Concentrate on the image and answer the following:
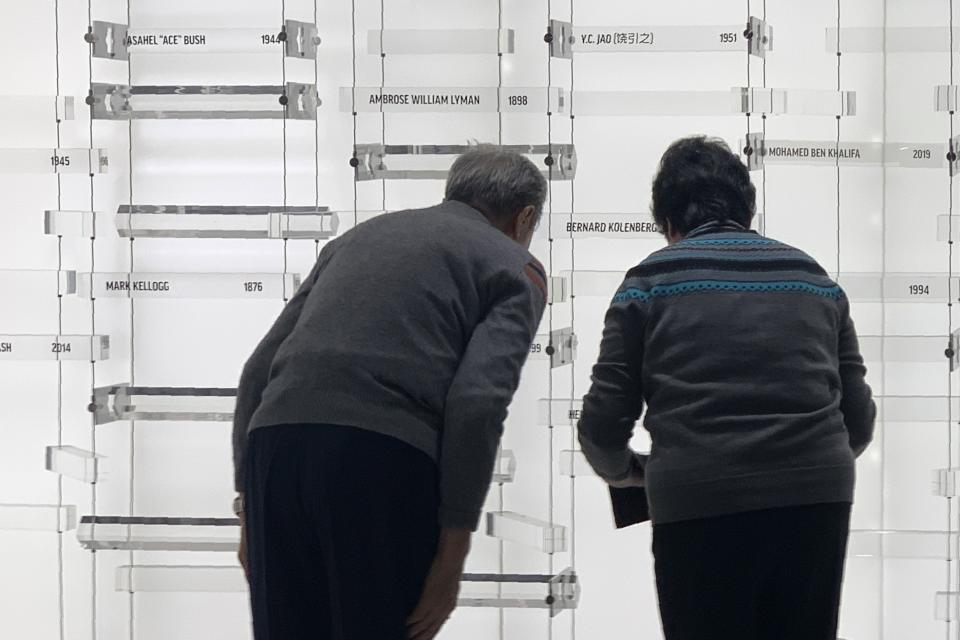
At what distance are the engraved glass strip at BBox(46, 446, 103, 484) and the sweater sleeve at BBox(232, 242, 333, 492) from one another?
4.15ft

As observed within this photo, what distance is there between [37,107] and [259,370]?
1.63 m

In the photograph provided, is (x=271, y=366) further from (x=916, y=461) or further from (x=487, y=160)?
(x=916, y=461)

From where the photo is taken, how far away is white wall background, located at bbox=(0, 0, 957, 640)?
3385 mm

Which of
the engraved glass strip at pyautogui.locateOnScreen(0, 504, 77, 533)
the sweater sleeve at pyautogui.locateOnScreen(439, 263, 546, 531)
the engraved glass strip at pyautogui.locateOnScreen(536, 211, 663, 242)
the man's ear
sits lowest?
the engraved glass strip at pyautogui.locateOnScreen(0, 504, 77, 533)

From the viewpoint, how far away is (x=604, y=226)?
3205 mm

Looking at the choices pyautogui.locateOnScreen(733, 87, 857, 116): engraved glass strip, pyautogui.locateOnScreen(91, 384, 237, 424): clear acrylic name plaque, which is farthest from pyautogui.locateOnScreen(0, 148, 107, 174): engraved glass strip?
pyautogui.locateOnScreen(733, 87, 857, 116): engraved glass strip

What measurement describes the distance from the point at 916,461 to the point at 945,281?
510 millimetres

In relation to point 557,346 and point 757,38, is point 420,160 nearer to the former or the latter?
point 557,346

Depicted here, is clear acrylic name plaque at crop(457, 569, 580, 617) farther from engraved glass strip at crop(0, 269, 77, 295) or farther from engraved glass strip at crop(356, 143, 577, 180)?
engraved glass strip at crop(0, 269, 77, 295)

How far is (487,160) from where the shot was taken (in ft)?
7.25

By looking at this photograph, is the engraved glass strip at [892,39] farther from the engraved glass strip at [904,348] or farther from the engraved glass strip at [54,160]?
the engraved glass strip at [54,160]

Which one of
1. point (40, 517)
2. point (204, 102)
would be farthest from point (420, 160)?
point (40, 517)

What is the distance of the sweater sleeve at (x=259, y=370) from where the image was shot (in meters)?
2.11

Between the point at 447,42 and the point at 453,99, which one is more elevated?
the point at 447,42
